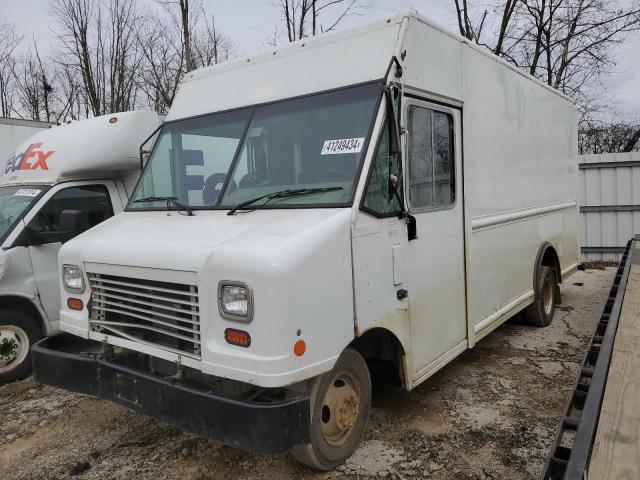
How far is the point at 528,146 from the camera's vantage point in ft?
19.4

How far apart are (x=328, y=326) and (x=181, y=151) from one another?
2.14 metres

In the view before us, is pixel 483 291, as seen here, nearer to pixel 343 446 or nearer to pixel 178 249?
pixel 343 446

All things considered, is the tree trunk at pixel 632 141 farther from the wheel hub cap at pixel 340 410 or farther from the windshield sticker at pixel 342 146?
the wheel hub cap at pixel 340 410

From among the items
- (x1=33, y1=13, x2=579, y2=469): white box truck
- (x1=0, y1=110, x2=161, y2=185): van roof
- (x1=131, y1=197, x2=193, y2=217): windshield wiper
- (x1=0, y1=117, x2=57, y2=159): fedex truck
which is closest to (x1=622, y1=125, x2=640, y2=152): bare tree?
(x1=33, y1=13, x2=579, y2=469): white box truck

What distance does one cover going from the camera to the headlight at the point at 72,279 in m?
3.68

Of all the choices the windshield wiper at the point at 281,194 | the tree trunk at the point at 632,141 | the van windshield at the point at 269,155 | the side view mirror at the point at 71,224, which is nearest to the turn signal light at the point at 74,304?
the van windshield at the point at 269,155

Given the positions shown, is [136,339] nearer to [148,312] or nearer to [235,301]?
[148,312]

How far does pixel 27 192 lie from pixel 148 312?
3.50 meters

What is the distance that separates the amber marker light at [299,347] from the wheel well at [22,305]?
3897 millimetres

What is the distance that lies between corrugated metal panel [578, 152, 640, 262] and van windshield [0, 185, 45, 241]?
1034cm

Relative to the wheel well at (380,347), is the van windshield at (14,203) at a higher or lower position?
higher

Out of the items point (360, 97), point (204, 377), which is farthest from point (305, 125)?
point (204, 377)

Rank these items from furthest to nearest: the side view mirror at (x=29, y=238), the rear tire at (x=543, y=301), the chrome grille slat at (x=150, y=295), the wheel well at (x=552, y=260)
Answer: the wheel well at (x=552, y=260) < the rear tire at (x=543, y=301) < the side view mirror at (x=29, y=238) < the chrome grille slat at (x=150, y=295)

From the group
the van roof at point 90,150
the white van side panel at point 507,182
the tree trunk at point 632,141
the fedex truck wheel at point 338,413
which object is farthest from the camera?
the tree trunk at point 632,141
